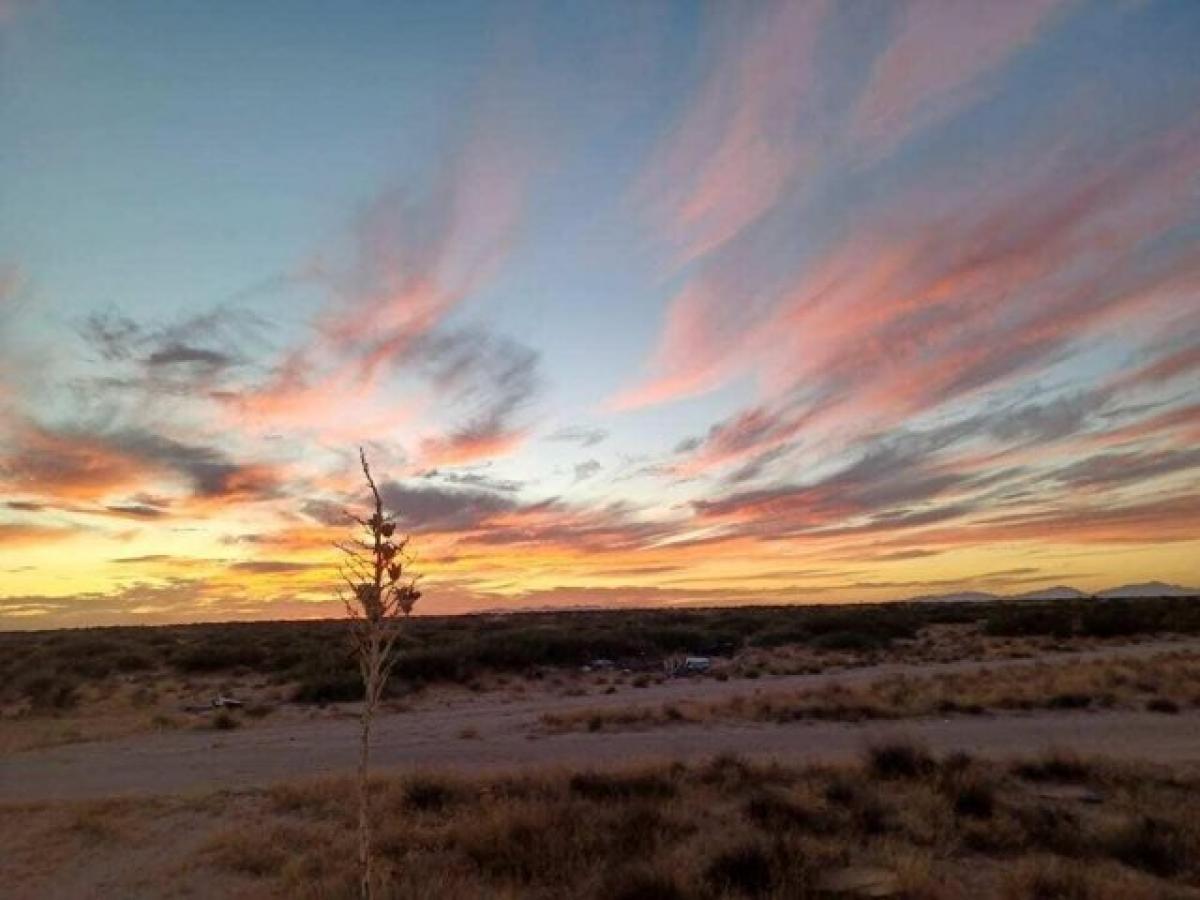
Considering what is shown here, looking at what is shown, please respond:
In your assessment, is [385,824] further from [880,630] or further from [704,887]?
[880,630]

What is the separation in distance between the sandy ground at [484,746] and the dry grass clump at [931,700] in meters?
0.98

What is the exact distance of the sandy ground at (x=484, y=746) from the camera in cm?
1744

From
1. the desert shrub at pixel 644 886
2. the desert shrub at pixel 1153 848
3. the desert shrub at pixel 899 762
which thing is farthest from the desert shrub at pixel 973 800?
the desert shrub at pixel 644 886

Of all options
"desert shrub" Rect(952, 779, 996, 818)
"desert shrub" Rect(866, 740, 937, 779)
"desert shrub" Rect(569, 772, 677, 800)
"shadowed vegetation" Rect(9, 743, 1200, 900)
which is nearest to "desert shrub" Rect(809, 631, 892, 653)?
"desert shrub" Rect(866, 740, 937, 779)

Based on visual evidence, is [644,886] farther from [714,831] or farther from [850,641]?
[850,641]

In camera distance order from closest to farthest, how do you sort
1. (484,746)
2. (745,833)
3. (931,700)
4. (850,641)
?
(745,833), (484,746), (931,700), (850,641)

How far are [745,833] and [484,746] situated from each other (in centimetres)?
1050

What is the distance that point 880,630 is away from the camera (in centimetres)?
4856

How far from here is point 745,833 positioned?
446 inches

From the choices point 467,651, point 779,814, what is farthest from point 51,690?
point 779,814

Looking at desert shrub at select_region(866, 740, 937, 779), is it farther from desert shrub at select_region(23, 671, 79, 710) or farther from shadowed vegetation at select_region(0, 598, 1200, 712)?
desert shrub at select_region(23, 671, 79, 710)

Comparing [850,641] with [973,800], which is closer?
[973,800]

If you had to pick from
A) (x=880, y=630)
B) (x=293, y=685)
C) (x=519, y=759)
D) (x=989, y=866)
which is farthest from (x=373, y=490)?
(x=880, y=630)

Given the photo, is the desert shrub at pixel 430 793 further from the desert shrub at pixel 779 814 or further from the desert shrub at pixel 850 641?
the desert shrub at pixel 850 641
